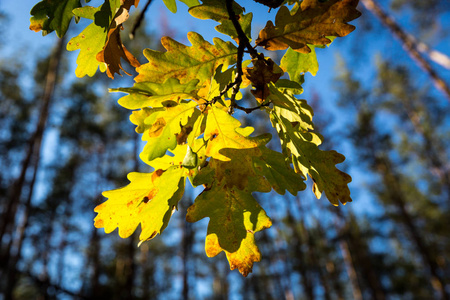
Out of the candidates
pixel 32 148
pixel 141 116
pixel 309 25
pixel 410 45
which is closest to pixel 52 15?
pixel 141 116

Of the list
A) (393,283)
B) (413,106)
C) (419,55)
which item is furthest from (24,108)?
(393,283)

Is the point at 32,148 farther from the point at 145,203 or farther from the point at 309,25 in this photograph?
the point at 309,25

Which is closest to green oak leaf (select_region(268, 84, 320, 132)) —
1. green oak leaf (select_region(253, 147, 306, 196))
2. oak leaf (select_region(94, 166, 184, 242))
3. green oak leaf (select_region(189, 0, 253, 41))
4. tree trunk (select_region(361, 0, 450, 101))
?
green oak leaf (select_region(253, 147, 306, 196))

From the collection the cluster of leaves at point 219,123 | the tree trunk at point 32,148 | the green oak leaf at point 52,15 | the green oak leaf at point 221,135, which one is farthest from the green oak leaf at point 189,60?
the tree trunk at point 32,148

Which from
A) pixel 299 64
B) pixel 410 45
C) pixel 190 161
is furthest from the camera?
pixel 410 45

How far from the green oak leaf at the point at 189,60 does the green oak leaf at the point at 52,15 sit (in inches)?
13.3

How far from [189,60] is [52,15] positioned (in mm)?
476

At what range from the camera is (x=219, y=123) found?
856 millimetres

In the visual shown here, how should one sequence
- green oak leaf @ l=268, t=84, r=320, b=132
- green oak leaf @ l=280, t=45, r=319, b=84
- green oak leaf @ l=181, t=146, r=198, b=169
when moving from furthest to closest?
green oak leaf @ l=280, t=45, r=319, b=84 < green oak leaf @ l=268, t=84, r=320, b=132 < green oak leaf @ l=181, t=146, r=198, b=169

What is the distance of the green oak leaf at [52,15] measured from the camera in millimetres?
942

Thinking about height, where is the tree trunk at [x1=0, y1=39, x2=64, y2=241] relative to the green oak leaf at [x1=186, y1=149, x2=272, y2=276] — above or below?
above

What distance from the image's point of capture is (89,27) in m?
1.01

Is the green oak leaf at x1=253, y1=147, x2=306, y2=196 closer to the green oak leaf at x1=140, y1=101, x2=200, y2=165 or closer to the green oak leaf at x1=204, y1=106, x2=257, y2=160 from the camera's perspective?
the green oak leaf at x1=204, y1=106, x2=257, y2=160

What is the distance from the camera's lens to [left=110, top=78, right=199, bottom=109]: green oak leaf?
80 centimetres
